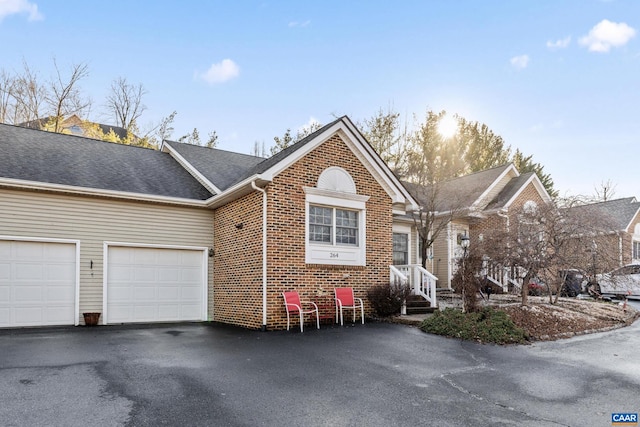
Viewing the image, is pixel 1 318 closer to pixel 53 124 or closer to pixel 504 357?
pixel 504 357

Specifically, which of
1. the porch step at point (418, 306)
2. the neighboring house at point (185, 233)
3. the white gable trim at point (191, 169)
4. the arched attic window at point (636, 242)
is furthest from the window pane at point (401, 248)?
the arched attic window at point (636, 242)

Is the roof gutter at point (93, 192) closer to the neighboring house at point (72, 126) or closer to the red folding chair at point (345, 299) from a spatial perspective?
the red folding chair at point (345, 299)

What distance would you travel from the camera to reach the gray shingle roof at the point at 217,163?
14102 millimetres

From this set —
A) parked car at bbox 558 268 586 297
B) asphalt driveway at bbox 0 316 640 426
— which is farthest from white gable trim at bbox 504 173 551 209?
asphalt driveway at bbox 0 316 640 426

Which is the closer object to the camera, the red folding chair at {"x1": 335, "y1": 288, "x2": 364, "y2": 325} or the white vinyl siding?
the white vinyl siding

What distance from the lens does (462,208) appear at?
706 inches

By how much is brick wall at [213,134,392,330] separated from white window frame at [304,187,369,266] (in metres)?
0.15

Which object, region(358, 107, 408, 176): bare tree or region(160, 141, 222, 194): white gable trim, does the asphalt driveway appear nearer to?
region(160, 141, 222, 194): white gable trim

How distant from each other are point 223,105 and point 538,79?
50.0 feet

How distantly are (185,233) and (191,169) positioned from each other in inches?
109

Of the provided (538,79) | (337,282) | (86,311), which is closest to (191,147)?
(86,311)

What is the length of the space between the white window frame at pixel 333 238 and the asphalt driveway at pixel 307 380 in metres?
2.41

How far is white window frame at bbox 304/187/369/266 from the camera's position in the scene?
11.3 m

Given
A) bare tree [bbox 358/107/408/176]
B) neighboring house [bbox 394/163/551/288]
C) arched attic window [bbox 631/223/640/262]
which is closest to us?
neighboring house [bbox 394/163/551/288]
